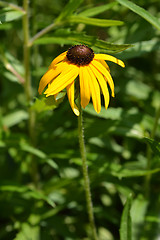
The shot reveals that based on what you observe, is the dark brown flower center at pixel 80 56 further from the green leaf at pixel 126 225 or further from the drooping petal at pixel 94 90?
the green leaf at pixel 126 225

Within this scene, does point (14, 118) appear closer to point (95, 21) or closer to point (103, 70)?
point (95, 21)

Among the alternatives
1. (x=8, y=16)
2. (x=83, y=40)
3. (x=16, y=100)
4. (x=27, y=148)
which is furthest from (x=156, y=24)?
(x=16, y=100)

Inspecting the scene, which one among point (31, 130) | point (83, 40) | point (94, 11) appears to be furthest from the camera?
point (31, 130)

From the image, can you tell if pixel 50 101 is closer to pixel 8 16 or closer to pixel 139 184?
pixel 8 16

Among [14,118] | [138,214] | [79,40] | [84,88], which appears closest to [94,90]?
[84,88]

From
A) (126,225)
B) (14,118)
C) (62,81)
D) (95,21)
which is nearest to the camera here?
(62,81)
